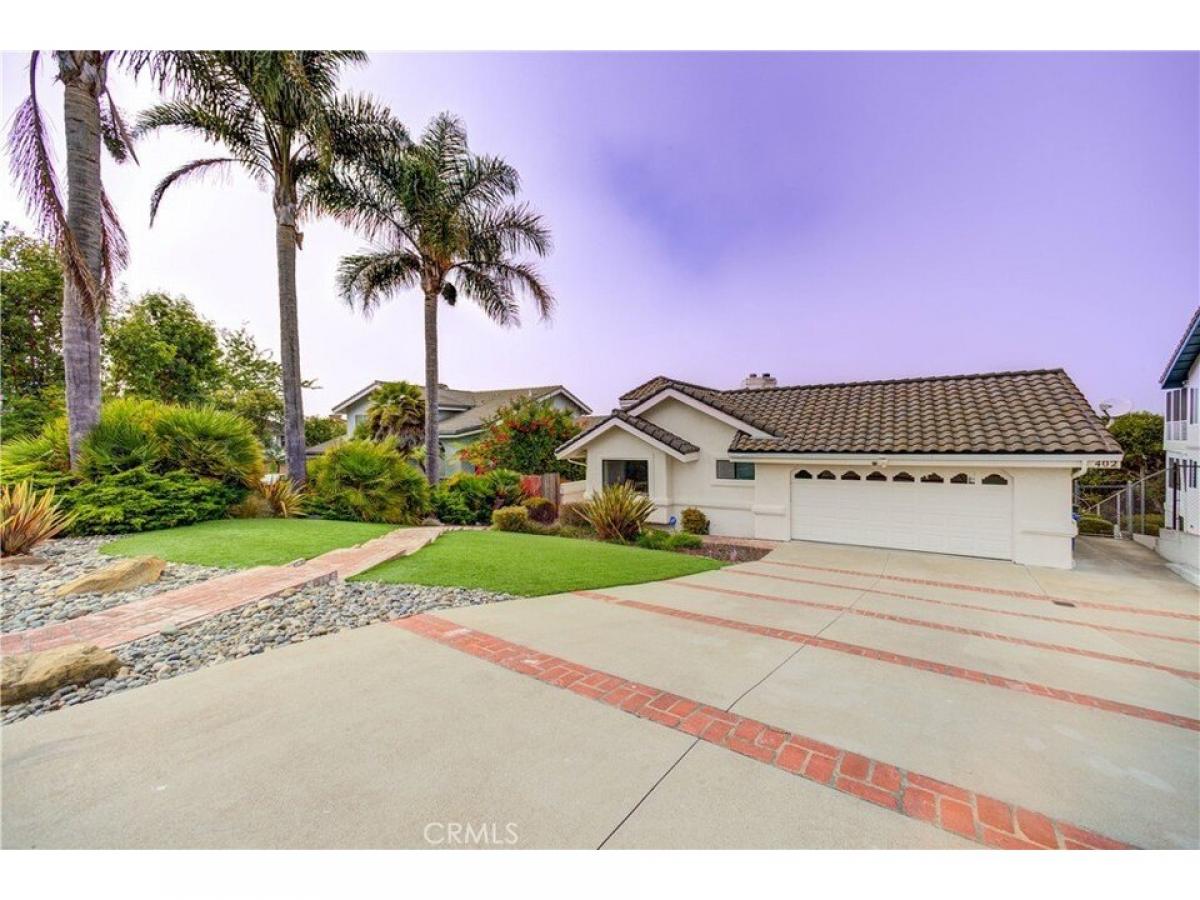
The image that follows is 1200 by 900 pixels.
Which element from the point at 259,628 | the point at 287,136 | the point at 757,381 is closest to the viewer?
the point at 259,628

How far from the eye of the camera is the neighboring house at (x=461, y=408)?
86.9 ft

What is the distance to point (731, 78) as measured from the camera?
19.0 ft

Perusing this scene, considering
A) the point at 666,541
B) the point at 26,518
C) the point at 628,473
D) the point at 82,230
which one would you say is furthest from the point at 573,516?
the point at 82,230

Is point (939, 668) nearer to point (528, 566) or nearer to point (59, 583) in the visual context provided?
point (528, 566)

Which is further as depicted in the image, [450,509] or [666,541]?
[450,509]

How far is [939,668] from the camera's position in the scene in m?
4.60

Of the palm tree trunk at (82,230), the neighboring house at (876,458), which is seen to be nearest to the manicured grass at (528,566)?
the neighboring house at (876,458)

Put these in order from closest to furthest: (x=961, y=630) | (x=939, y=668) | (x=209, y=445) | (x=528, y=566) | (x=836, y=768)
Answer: (x=836, y=768)
(x=939, y=668)
(x=961, y=630)
(x=528, y=566)
(x=209, y=445)

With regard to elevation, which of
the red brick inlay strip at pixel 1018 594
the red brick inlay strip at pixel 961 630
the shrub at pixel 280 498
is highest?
the shrub at pixel 280 498

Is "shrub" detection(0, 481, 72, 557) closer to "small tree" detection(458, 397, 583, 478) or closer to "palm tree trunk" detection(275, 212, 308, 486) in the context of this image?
"palm tree trunk" detection(275, 212, 308, 486)

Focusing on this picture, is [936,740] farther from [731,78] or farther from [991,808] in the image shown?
[731,78]

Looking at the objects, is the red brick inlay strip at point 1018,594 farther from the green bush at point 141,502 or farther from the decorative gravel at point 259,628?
the green bush at point 141,502

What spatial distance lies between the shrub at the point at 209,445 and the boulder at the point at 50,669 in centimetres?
789

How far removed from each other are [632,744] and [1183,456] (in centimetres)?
1899
